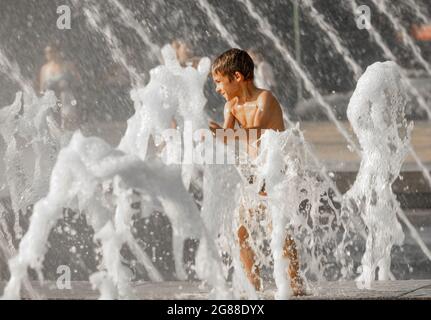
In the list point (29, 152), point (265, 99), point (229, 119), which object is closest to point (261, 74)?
point (29, 152)

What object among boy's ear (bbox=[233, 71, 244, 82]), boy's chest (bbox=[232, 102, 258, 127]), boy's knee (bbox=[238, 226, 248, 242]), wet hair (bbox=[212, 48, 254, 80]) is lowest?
boy's knee (bbox=[238, 226, 248, 242])

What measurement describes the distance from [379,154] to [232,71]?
3.20ft

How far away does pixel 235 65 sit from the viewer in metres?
5.52

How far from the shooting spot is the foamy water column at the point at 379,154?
6.08m

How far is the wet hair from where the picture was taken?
5512 mm

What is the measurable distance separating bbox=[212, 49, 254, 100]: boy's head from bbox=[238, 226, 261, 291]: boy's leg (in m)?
0.60

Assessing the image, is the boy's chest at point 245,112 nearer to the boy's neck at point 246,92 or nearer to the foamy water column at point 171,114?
the boy's neck at point 246,92

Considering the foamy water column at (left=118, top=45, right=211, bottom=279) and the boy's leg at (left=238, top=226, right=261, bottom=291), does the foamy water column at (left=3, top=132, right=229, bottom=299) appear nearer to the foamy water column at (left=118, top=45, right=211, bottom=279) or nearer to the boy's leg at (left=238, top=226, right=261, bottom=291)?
the boy's leg at (left=238, top=226, right=261, bottom=291)

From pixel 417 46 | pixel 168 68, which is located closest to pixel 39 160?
pixel 168 68

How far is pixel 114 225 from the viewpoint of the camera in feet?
17.4

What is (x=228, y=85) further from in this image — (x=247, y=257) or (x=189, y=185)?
(x=247, y=257)

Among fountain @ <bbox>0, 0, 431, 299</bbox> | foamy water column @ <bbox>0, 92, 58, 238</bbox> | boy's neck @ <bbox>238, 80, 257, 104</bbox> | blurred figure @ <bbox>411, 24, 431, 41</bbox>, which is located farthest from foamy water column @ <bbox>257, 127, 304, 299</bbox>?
blurred figure @ <bbox>411, 24, 431, 41</bbox>

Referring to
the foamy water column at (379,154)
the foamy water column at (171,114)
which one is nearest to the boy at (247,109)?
the foamy water column at (171,114)
